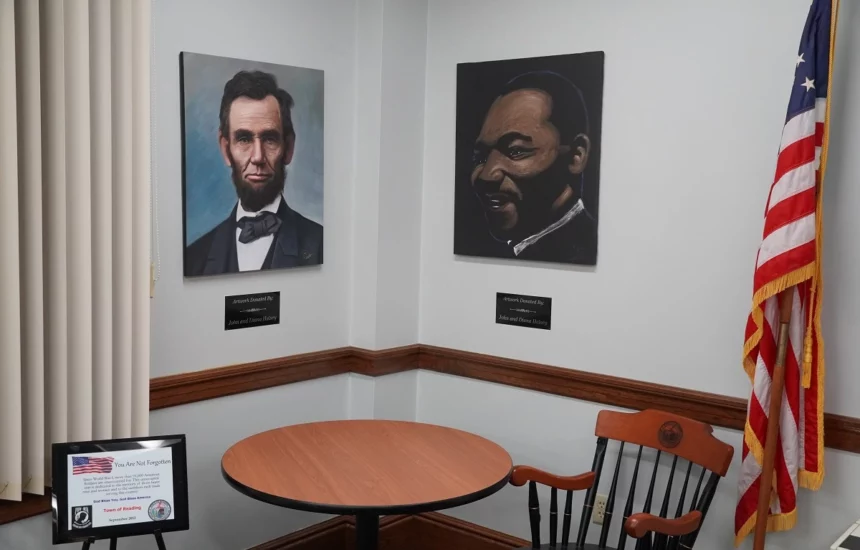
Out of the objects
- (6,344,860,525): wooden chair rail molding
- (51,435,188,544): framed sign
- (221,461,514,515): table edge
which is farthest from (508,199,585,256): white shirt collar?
(51,435,188,544): framed sign

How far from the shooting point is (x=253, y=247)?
10.6 ft

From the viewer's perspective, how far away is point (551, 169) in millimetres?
3297

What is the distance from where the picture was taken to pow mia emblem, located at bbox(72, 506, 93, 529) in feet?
7.41

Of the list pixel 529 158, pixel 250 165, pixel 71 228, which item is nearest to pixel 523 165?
pixel 529 158

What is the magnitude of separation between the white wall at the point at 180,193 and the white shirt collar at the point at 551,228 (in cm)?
75

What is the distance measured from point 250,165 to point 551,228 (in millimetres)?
1194

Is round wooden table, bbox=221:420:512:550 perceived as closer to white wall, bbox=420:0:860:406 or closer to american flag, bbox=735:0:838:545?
white wall, bbox=420:0:860:406

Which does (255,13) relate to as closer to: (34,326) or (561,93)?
(561,93)

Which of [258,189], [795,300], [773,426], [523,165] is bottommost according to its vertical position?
[773,426]

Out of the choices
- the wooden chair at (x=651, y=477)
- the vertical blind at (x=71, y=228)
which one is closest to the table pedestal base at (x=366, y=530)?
the wooden chair at (x=651, y=477)

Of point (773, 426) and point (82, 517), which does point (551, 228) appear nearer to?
point (773, 426)

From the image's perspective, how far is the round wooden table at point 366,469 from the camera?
241 centimetres

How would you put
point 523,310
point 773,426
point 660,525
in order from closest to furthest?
1. point 660,525
2. point 773,426
3. point 523,310

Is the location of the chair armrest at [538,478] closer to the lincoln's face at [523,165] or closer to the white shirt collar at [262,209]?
the lincoln's face at [523,165]
